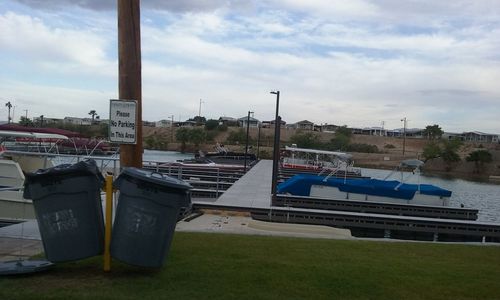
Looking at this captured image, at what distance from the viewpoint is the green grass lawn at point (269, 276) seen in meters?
5.57

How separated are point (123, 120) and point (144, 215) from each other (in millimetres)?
1603

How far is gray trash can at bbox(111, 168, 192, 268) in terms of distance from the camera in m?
5.90

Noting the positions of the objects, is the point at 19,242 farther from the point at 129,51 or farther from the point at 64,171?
the point at 129,51

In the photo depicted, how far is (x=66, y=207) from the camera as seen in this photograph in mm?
5977

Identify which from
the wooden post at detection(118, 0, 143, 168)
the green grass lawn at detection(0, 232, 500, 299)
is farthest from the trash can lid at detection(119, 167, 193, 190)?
the wooden post at detection(118, 0, 143, 168)

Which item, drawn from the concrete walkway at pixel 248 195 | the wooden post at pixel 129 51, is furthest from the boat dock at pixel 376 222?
the wooden post at pixel 129 51

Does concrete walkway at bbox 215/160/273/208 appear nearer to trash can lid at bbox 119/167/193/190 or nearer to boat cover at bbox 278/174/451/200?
boat cover at bbox 278/174/451/200

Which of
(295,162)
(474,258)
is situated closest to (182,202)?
(474,258)

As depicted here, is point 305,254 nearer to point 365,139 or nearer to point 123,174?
point 123,174

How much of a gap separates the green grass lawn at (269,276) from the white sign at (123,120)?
1.56 meters

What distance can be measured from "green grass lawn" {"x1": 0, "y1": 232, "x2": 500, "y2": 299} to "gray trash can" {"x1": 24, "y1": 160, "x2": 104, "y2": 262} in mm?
308

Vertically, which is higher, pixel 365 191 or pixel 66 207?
pixel 66 207

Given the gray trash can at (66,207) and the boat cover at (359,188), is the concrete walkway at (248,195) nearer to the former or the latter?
the boat cover at (359,188)

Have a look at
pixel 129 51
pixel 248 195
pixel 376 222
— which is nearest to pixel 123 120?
pixel 129 51
